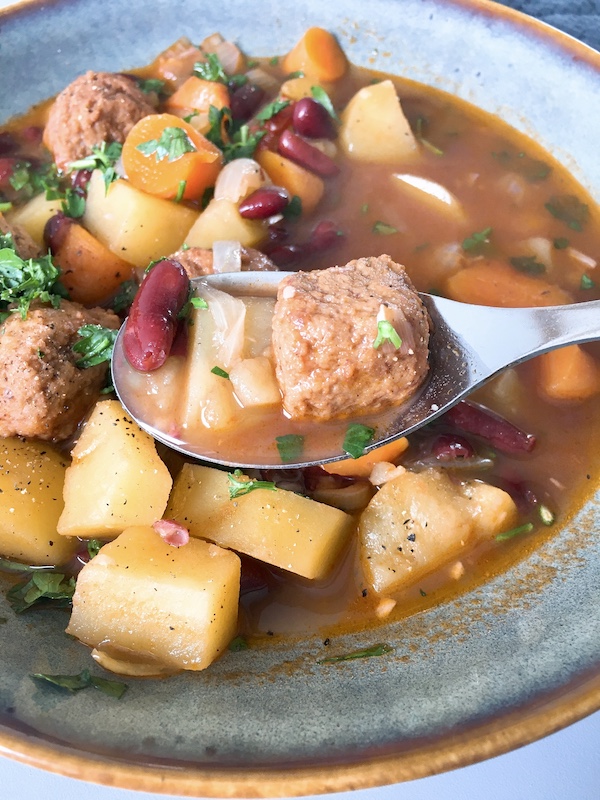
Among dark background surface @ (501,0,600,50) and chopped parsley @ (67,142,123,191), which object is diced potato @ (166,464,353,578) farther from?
dark background surface @ (501,0,600,50)

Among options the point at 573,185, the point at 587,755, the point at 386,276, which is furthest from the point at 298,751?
the point at 573,185

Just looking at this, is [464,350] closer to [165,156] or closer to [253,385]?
[253,385]

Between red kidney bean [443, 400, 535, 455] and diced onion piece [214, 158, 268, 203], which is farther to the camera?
diced onion piece [214, 158, 268, 203]

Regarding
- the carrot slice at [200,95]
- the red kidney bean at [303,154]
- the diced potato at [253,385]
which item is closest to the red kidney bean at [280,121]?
the red kidney bean at [303,154]

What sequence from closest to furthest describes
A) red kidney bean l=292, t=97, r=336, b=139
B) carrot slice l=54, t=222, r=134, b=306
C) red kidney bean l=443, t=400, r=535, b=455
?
red kidney bean l=443, t=400, r=535, b=455 < carrot slice l=54, t=222, r=134, b=306 < red kidney bean l=292, t=97, r=336, b=139

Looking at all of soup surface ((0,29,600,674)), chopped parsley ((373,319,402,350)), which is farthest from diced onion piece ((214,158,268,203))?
chopped parsley ((373,319,402,350))
